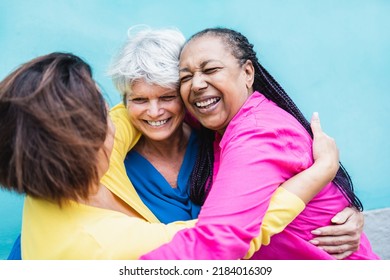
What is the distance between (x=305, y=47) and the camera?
302cm

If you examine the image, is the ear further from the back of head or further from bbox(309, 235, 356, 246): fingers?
bbox(309, 235, 356, 246): fingers

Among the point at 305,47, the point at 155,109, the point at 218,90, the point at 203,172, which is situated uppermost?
the point at 305,47

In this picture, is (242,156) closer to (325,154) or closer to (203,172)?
(325,154)

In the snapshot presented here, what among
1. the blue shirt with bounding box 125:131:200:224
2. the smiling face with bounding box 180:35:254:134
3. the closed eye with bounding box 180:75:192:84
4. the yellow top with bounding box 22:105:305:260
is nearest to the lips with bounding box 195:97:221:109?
the smiling face with bounding box 180:35:254:134

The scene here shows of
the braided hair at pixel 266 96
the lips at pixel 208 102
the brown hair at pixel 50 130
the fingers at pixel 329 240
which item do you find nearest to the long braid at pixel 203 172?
the braided hair at pixel 266 96

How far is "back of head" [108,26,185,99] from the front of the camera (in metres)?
2.08

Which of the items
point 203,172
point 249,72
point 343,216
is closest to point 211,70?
point 249,72

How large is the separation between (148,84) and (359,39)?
152 centimetres

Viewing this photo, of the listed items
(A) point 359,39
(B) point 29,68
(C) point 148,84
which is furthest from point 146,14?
(B) point 29,68

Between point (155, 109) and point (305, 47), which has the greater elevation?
point (305, 47)

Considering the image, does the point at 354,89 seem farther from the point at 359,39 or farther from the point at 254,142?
the point at 254,142

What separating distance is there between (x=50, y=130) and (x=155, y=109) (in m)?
0.71

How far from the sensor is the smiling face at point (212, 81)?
1997 mm

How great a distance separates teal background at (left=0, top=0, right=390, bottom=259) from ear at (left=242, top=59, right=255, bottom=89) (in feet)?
2.89
